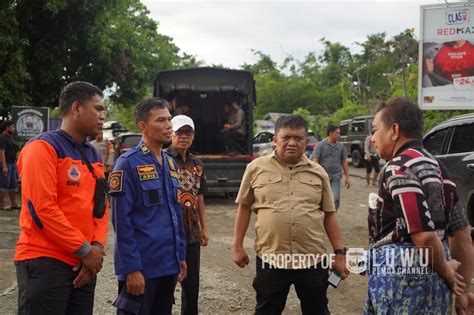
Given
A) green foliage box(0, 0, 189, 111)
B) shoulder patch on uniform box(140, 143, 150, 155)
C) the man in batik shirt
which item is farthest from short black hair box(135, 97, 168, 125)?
green foliage box(0, 0, 189, 111)

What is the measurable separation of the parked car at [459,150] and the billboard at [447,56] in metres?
3.12

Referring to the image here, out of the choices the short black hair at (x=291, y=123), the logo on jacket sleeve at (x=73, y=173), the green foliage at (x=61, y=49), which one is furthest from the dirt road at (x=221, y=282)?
the green foliage at (x=61, y=49)

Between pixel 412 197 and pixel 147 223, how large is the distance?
4.97ft

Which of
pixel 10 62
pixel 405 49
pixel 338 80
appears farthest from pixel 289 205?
pixel 338 80

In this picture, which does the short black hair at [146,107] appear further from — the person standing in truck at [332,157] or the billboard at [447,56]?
the billboard at [447,56]

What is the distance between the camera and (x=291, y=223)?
11.1ft

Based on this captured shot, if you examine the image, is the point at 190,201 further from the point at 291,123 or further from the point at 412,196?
the point at 412,196

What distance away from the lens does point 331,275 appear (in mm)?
3463

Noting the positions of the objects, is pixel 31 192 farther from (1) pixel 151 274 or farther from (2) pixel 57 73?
(2) pixel 57 73

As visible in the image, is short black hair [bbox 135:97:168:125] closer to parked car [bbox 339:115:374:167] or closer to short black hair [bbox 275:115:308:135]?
short black hair [bbox 275:115:308:135]

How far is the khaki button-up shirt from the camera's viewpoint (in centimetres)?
338

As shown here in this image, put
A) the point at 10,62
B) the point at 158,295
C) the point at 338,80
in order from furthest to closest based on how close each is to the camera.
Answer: the point at 338,80 → the point at 10,62 → the point at 158,295

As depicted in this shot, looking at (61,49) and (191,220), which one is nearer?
(191,220)

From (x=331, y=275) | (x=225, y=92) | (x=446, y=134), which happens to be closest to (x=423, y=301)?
(x=331, y=275)
